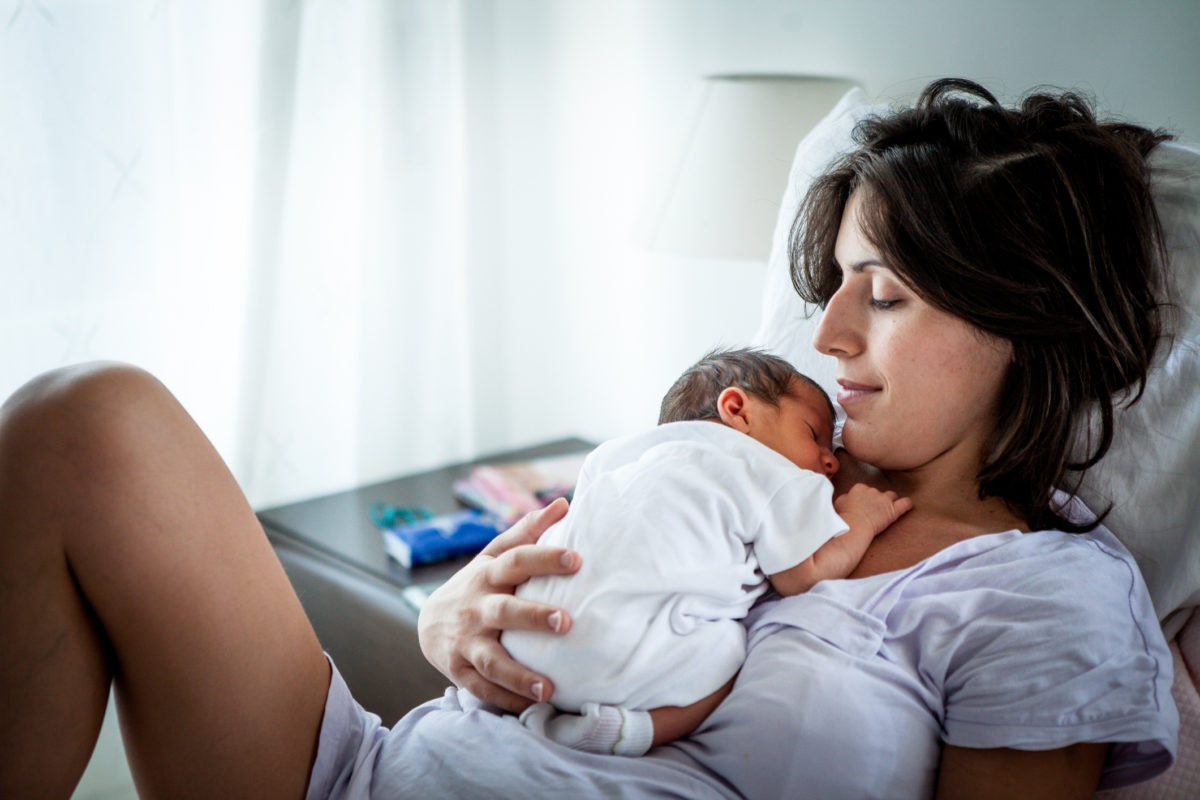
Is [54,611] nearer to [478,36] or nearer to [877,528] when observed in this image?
[877,528]

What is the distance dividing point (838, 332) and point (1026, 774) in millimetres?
463

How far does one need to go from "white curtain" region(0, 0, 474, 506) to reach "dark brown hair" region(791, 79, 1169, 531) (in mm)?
1201

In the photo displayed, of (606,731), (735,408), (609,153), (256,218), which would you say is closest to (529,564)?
(606,731)

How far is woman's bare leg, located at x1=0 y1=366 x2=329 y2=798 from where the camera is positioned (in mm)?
928

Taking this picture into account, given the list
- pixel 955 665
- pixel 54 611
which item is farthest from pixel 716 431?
pixel 54 611

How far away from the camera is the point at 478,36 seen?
2.29 metres

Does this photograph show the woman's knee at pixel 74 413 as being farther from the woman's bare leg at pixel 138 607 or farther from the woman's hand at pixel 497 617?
the woman's hand at pixel 497 617

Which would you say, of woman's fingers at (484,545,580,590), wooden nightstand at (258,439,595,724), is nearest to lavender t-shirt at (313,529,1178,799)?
woman's fingers at (484,545,580,590)

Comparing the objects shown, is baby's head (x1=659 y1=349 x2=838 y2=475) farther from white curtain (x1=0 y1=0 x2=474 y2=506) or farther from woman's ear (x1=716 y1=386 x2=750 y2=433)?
white curtain (x1=0 y1=0 x2=474 y2=506)

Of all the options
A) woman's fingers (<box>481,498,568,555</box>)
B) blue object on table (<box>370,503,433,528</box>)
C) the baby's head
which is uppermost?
the baby's head

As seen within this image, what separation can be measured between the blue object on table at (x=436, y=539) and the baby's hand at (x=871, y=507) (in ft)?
2.45

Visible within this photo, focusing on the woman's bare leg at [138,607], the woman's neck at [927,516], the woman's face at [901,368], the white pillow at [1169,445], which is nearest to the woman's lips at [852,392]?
the woman's face at [901,368]

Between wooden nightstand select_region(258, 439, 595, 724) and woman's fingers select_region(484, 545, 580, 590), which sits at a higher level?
woman's fingers select_region(484, 545, 580, 590)

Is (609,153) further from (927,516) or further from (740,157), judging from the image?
(927,516)
